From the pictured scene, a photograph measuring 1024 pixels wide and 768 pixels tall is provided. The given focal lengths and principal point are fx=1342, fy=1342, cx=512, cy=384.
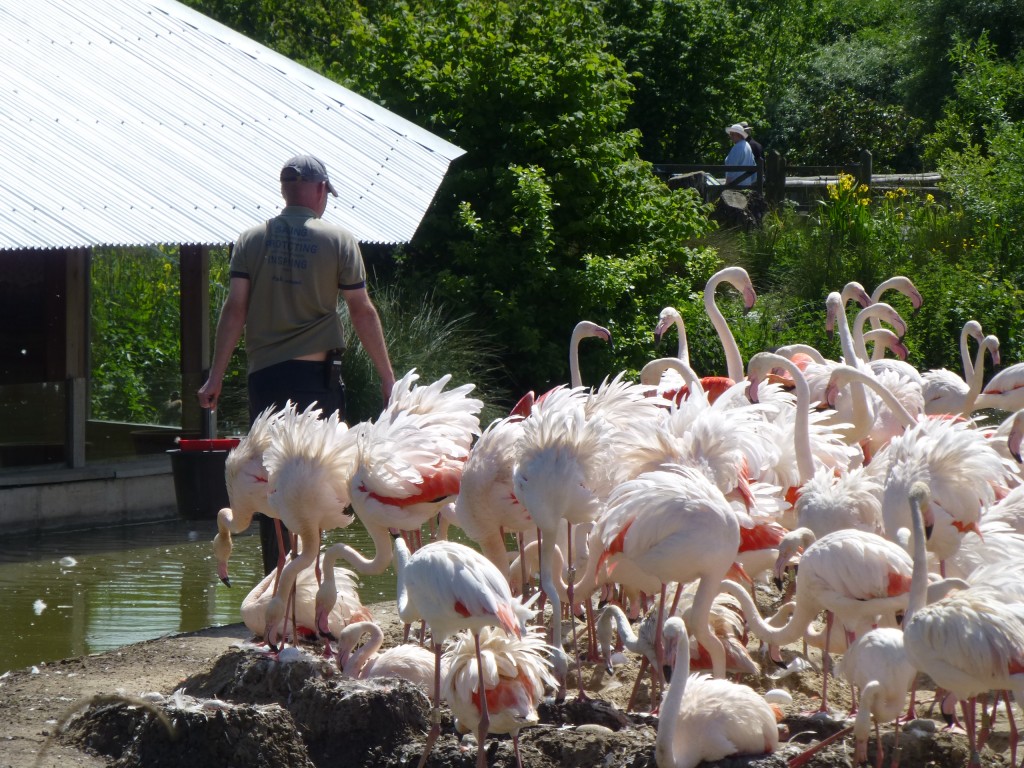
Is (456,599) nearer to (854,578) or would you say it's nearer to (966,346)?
(854,578)

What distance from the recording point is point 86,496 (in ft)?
30.1

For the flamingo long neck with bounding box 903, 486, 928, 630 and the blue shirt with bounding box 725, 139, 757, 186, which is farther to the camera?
the blue shirt with bounding box 725, 139, 757, 186

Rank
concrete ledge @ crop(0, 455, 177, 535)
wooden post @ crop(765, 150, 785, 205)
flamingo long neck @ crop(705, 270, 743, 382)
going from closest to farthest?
flamingo long neck @ crop(705, 270, 743, 382), concrete ledge @ crop(0, 455, 177, 535), wooden post @ crop(765, 150, 785, 205)

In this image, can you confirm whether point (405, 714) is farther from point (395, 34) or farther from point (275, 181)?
point (395, 34)

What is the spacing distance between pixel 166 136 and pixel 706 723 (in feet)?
22.4

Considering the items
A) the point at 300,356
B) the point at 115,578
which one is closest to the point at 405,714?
the point at 300,356

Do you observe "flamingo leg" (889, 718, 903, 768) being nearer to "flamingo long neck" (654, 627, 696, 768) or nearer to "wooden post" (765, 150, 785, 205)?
"flamingo long neck" (654, 627, 696, 768)

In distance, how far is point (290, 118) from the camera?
10430 millimetres

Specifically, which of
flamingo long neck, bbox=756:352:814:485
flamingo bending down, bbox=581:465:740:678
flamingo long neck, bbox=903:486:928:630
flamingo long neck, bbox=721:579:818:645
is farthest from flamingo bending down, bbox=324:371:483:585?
flamingo long neck, bbox=903:486:928:630

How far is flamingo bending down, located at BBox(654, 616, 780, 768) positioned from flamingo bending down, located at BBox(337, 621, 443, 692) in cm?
105

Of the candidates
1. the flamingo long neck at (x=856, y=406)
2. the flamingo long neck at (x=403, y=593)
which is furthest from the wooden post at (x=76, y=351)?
the flamingo long neck at (x=403, y=593)

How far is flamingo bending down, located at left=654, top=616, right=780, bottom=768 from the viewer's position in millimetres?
3734

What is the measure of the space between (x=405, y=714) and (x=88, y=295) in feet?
20.3

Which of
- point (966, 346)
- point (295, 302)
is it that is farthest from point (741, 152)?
point (295, 302)
